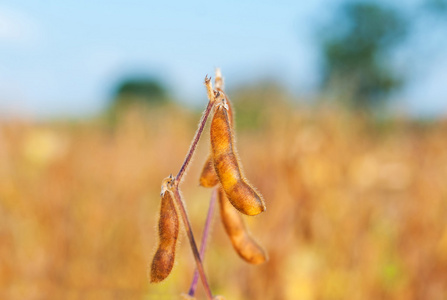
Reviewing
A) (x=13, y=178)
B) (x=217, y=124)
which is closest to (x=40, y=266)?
(x=13, y=178)

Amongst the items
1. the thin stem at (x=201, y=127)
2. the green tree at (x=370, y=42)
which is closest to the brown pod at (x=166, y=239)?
the thin stem at (x=201, y=127)

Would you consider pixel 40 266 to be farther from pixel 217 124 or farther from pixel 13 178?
pixel 217 124

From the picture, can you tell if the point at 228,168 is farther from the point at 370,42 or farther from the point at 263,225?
the point at 370,42

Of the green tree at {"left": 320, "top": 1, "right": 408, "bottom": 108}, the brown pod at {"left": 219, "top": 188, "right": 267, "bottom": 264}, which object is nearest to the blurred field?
the brown pod at {"left": 219, "top": 188, "right": 267, "bottom": 264}

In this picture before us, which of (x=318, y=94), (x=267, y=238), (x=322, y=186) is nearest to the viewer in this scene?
(x=267, y=238)

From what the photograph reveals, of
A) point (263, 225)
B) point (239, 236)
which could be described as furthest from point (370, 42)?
point (239, 236)

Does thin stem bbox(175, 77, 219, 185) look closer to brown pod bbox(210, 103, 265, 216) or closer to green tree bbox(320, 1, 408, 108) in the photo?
brown pod bbox(210, 103, 265, 216)
